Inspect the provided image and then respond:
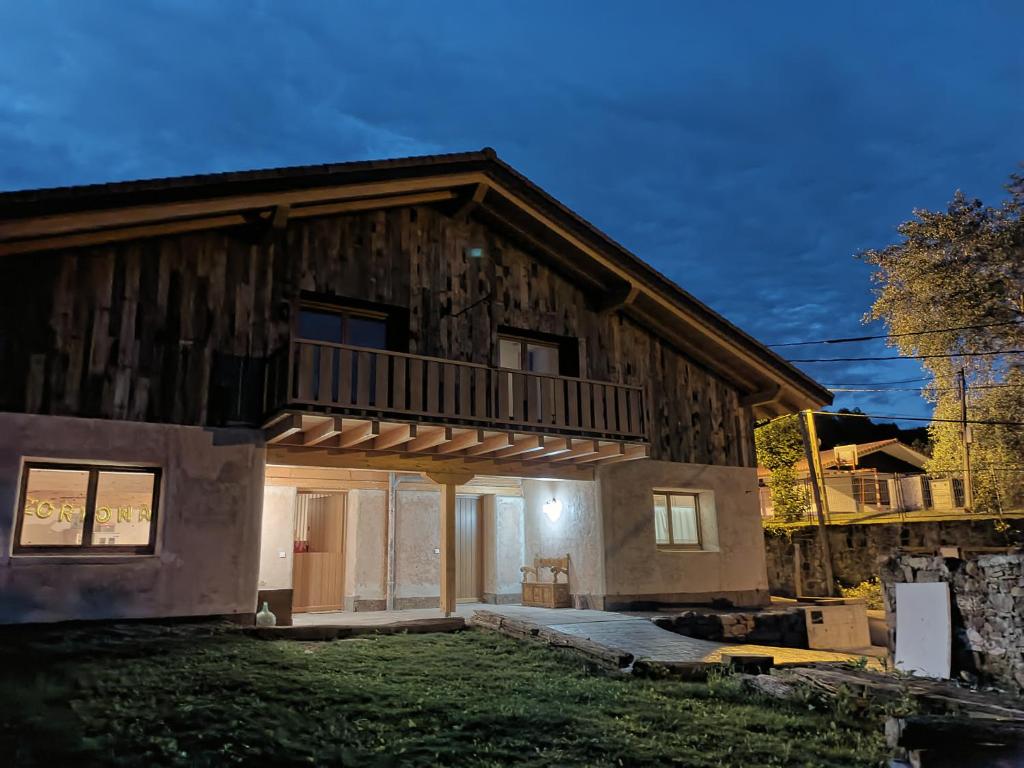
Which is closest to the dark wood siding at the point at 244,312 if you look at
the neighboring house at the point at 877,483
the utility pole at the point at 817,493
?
the utility pole at the point at 817,493

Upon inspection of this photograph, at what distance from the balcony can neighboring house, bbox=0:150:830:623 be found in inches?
1.9

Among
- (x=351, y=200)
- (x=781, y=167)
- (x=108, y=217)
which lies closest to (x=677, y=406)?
(x=351, y=200)

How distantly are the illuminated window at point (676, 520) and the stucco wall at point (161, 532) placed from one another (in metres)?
8.15

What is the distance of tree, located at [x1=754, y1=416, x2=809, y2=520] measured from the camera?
2506 centimetres

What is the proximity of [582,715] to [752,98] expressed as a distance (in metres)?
153

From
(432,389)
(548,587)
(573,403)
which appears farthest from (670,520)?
(432,389)

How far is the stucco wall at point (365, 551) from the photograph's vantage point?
1407cm

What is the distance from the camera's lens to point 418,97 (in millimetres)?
184875

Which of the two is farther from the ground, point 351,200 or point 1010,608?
point 351,200

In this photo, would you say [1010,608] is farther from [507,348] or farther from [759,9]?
[759,9]

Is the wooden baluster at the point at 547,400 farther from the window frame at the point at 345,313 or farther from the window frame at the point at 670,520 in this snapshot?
the window frame at the point at 670,520

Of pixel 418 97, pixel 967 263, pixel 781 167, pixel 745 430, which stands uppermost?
pixel 418 97

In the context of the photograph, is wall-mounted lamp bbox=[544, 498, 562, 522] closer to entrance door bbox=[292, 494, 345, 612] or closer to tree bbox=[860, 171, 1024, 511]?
entrance door bbox=[292, 494, 345, 612]

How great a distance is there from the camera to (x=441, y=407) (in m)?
11.7
